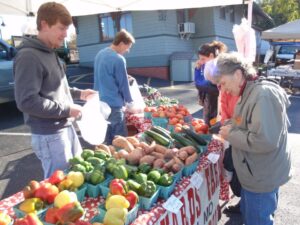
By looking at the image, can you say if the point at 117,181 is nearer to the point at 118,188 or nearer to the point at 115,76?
the point at 118,188

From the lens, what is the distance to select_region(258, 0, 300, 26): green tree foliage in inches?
1046

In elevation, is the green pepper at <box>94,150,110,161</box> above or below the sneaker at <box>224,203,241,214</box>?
above

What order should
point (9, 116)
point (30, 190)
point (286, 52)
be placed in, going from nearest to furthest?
point (30, 190), point (9, 116), point (286, 52)

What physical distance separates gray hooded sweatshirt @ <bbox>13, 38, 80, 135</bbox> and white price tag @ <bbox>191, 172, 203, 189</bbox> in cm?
103

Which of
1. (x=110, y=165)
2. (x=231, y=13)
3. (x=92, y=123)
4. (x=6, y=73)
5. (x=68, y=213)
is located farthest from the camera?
(x=231, y=13)

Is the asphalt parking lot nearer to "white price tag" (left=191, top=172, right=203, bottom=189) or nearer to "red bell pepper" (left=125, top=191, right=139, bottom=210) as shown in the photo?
"white price tag" (left=191, top=172, right=203, bottom=189)

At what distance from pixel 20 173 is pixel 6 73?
330cm

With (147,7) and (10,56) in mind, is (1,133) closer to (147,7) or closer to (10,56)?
(10,56)

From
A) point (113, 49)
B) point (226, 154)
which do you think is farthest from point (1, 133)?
point (226, 154)

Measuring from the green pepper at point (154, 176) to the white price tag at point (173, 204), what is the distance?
0.15 meters

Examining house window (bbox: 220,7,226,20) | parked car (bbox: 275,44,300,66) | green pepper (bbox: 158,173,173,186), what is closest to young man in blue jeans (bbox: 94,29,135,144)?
green pepper (bbox: 158,173,173,186)

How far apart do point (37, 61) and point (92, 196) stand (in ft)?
3.18

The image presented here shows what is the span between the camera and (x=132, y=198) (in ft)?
5.56

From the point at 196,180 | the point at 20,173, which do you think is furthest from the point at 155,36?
the point at 196,180
